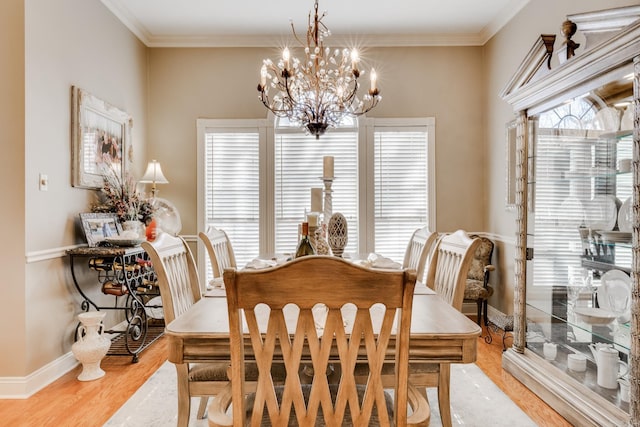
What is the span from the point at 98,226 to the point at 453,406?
298 cm

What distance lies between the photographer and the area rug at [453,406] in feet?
7.46

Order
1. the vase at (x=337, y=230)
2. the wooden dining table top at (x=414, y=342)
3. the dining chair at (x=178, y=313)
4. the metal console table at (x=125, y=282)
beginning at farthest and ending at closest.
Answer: the metal console table at (x=125, y=282) → the vase at (x=337, y=230) → the dining chair at (x=178, y=313) → the wooden dining table top at (x=414, y=342)

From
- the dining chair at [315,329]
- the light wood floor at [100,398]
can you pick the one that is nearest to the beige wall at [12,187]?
the light wood floor at [100,398]

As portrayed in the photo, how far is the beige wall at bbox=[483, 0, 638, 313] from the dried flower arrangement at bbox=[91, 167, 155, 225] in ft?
11.6

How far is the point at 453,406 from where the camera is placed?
8.05ft

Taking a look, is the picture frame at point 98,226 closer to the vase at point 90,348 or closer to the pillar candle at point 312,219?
the vase at point 90,348

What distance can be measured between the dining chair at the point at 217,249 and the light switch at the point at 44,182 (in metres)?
1.18

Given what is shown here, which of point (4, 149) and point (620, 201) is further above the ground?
point (4, 149)

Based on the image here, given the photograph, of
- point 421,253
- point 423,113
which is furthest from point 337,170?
point 421,253

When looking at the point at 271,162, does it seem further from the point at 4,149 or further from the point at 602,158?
the point at 602,158

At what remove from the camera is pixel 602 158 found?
230cm

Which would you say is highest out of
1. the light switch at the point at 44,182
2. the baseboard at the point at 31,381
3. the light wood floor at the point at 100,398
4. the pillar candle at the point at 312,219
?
the light switch at the point at 44,182

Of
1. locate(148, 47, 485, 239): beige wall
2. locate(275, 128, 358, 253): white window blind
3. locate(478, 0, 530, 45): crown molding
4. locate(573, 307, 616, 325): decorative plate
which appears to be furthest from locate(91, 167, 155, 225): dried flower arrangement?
locate(478, 0, 530, 45): crown molding

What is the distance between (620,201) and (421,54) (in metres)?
3.02
